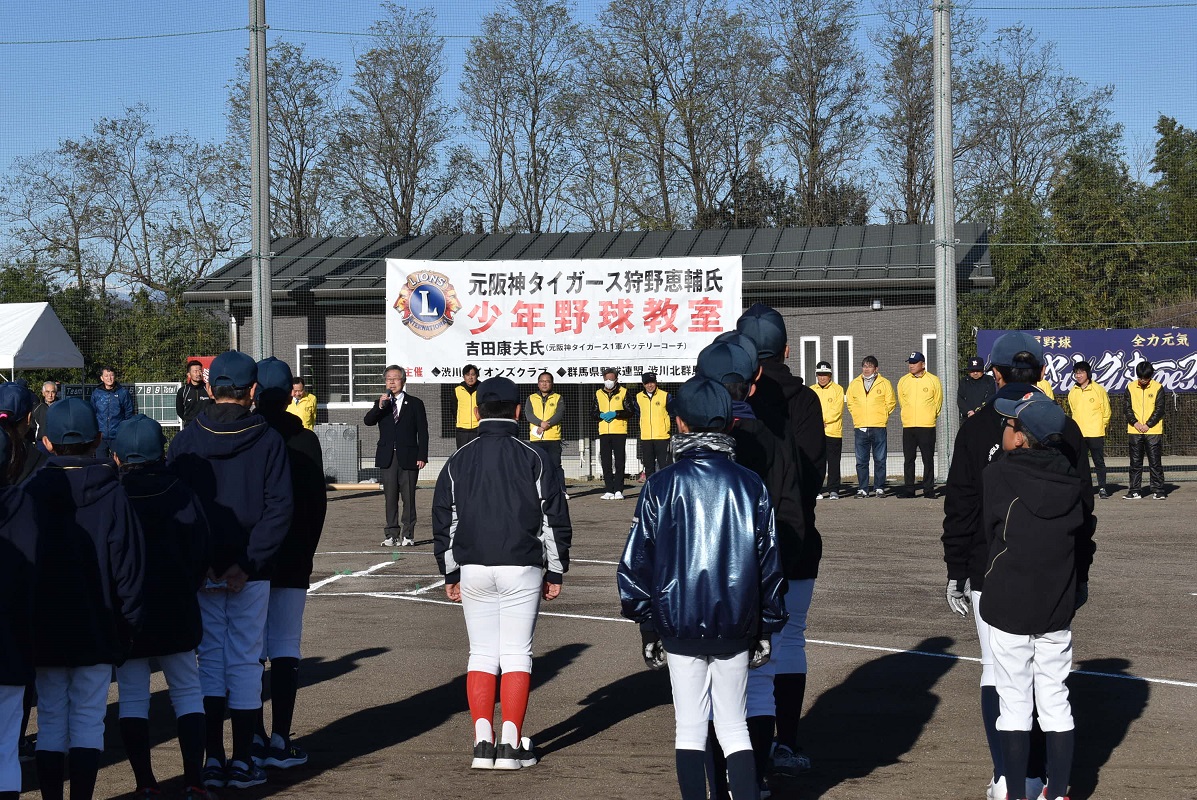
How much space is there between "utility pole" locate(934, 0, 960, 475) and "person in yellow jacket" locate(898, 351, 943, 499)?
4.24ft

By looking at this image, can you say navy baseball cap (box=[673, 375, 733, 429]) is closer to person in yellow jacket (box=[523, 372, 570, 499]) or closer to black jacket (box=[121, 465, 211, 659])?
black jacket (box=[121, 465, 211, 659])

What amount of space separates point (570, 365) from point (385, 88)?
25.3 meters

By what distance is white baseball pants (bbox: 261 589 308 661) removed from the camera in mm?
6422

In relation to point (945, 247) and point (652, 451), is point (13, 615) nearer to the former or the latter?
point (652, 451)

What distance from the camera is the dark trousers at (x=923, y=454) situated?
20.0m

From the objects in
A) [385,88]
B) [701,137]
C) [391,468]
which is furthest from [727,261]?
[385,88]

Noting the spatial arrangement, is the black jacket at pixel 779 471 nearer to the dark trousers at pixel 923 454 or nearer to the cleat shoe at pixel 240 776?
the cleat shoe at pixel 240 776

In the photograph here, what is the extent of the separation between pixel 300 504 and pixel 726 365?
92.4 inches

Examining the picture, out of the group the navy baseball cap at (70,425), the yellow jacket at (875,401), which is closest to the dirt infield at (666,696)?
the navy baseball cap at (70,425)

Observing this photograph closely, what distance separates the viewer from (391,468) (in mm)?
15453

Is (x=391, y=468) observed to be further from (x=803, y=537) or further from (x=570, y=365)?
(x=803, y=537)

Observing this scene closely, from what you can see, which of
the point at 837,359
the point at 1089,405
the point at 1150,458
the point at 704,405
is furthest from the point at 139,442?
the point at 837,359

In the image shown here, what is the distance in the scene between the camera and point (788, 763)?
607 centimetres

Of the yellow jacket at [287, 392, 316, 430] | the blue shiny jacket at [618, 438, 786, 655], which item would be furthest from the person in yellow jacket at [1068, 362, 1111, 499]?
the blue shiny jacket at [618, 438, 786, 655]
